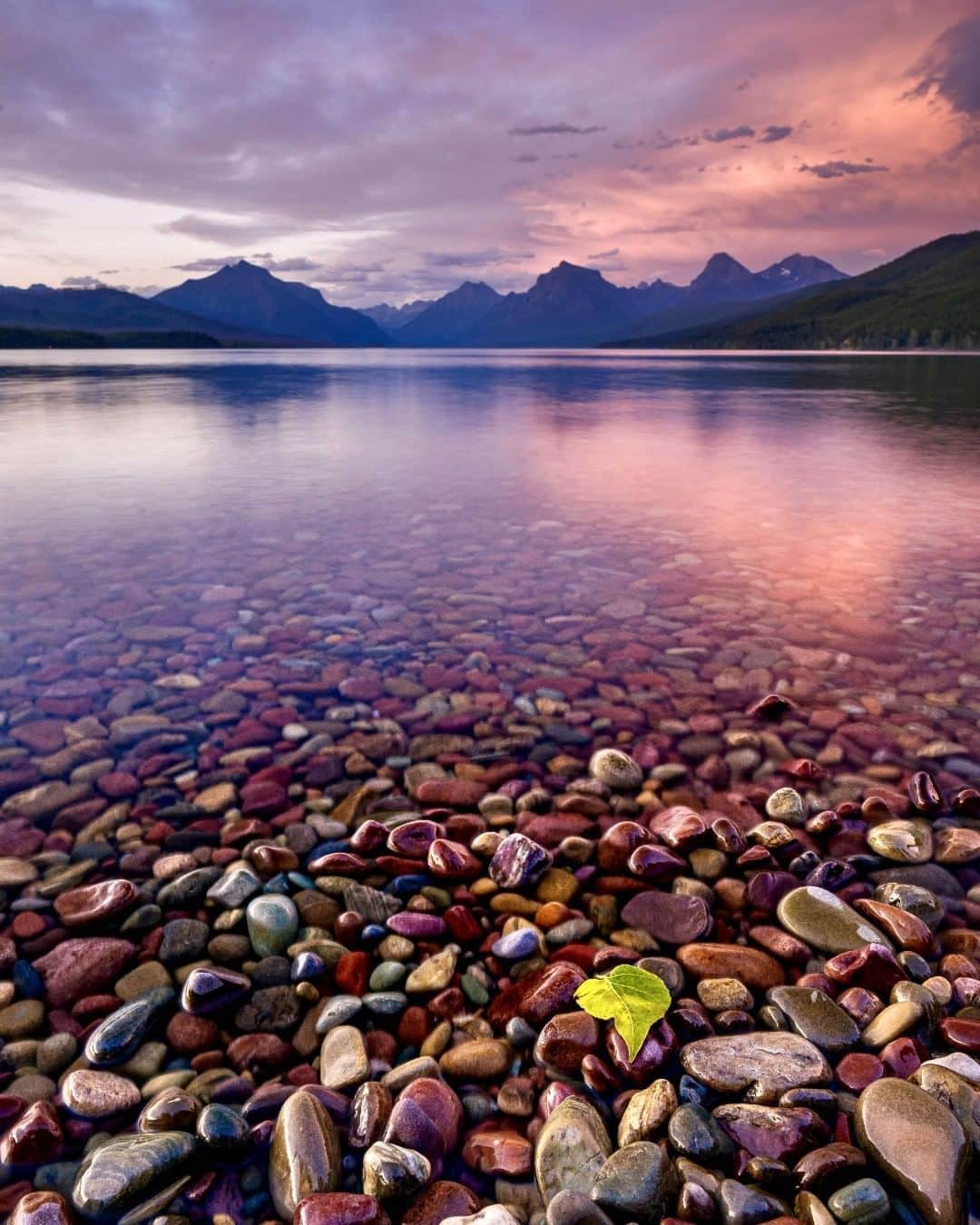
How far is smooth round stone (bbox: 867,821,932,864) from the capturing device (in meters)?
5.41

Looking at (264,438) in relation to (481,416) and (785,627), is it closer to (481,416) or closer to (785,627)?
(481,416)

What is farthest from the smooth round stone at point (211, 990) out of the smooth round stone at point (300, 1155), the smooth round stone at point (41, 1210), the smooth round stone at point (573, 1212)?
the smooth round stone at point (573, 1212)

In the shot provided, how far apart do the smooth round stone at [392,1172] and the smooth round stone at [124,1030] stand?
1509 mm

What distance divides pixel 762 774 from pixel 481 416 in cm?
3716

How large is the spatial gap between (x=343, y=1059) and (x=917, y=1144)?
269 cm

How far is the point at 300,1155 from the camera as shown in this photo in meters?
3.24

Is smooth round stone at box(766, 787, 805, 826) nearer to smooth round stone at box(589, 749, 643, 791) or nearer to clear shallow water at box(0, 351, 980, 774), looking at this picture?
smooth round stone at box(589, 749, 643, 791)

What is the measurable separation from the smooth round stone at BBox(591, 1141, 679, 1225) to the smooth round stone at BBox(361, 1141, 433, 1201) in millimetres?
755

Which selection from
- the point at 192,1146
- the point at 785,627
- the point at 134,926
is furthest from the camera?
the point at 785,627

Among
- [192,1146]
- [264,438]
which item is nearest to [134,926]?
[192,1146]

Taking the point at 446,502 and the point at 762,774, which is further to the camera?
the point at 446,502

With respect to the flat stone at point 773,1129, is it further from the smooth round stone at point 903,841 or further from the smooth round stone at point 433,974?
the smooth round stone at point 903,841

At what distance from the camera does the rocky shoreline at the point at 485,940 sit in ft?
10.7

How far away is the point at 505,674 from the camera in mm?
8602
